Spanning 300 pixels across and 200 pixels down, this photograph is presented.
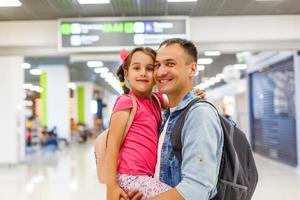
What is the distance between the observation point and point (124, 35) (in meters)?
7.40

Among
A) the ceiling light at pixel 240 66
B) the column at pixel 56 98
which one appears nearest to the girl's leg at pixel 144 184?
the ceiling light at pixel 240 66

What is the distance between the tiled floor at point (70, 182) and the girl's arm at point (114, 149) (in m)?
4.50

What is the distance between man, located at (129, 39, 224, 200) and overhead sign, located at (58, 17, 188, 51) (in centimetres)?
590

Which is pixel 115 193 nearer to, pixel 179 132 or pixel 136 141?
pixel 136 141

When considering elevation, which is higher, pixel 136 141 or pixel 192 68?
pixel 192 68

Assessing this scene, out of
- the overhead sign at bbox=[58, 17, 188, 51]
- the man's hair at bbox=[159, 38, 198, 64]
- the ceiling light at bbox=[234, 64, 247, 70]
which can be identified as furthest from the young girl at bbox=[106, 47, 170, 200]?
the ceiling light at bbox=[234, 64, 247, 70]

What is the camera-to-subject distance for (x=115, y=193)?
1.55m

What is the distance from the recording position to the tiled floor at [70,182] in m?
6.13

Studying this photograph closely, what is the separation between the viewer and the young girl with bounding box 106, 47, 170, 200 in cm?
156

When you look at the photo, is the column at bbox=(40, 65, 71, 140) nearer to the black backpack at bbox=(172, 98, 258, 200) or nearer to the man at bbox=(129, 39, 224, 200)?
the man at bbox=(129, 39, 224, 200)

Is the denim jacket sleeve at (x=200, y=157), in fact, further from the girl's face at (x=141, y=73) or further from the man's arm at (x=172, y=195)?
the girl's face at (x=141, y=73)

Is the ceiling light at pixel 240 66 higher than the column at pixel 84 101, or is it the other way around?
the ceiling light at pixel 240 66

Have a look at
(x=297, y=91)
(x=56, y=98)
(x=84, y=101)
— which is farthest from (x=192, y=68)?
(x=84, y=101)

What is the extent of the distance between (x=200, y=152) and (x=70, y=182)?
6.56 m
